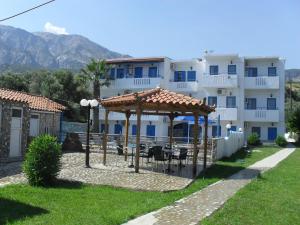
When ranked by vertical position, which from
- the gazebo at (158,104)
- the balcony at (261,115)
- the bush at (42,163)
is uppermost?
the balcony at (261,115)

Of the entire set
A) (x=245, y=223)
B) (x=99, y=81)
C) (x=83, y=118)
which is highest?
(x=99, y=81)

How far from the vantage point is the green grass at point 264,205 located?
9156mm

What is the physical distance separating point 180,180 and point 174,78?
29.2 metres

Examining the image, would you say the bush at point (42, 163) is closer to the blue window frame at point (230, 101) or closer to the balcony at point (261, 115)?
the blue window frame at point (230, 101)

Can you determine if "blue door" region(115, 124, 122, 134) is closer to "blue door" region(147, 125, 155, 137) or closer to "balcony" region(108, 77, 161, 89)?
"blue door" region(147, 125, 155, 137)

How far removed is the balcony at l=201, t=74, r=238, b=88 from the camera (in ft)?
130

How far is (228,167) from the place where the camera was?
1964 cm

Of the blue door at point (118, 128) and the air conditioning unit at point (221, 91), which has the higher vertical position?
the air conditioning unit at point (221, 91)

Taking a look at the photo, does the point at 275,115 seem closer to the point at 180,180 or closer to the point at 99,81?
the point at 99,81

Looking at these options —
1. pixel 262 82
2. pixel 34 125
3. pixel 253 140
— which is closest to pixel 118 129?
pixel 253 140

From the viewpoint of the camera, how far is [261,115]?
1576 inches

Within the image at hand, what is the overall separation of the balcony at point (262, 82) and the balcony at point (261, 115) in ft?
7.14

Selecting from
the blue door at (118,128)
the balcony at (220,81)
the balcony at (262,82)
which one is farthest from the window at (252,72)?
the blue door at (118,128)

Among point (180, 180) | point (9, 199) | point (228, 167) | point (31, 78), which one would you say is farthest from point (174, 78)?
point (9, 199)
